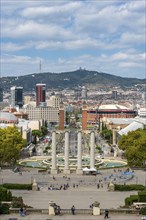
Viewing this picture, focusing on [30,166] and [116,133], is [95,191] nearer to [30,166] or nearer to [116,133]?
[30,166]

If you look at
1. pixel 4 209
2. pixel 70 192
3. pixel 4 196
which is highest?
pixel 4 196

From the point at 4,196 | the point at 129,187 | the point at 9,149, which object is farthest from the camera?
the point at 9,149

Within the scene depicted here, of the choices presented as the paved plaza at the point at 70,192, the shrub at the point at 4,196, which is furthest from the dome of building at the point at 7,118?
the shrub at the point at 4,196

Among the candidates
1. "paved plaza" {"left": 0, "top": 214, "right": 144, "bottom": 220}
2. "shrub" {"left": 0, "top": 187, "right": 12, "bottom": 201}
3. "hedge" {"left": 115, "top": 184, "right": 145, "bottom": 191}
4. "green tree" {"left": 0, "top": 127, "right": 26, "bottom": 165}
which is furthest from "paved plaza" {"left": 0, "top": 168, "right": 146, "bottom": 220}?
"green tree" {"left": 0, "top": 127, "right": 26, "bottom": 165}

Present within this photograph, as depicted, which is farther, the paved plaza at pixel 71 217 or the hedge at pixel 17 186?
the hedge at pixel 17 186

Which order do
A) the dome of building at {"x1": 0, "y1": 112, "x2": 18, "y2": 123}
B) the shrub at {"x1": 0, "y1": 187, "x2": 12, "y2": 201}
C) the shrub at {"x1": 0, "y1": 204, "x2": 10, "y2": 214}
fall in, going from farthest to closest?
the dome of building at {"x1": 0, "y1": 112, "x2": 18, "y2": 123} < the shrub at {"x1": 0, "y1": 187, "x2": 12, "y2": 201} < the shrub at {"x1": 0, "y1": 204, "x2": 10, "y2": 214}

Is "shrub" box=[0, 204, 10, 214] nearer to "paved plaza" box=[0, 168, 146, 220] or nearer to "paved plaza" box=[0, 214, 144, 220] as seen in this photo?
"paved plaza" box=[0, 214, 144, 220]

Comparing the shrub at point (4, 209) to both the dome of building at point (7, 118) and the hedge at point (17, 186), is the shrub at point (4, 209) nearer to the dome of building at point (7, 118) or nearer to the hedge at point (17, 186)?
the hedge at point (17, 186)

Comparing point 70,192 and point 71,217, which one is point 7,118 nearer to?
point 70,192

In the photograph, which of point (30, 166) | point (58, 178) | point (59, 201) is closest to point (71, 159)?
point (30, 166)

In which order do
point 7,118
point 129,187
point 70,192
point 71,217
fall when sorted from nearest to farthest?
point 71,217
point 129,187
point 70,192
point 7,118

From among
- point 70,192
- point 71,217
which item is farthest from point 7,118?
point 71,217

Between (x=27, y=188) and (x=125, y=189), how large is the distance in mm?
12629

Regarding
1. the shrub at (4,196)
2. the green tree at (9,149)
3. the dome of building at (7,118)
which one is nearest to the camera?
the shrub at (4,196)
